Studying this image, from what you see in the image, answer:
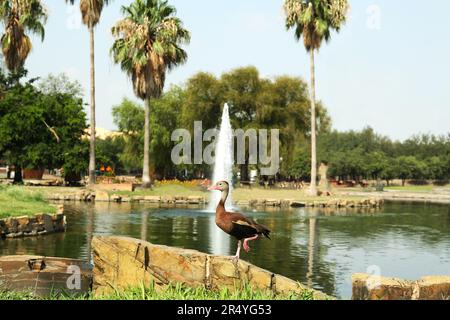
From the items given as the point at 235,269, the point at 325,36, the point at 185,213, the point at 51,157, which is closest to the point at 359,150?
the point at 325,36

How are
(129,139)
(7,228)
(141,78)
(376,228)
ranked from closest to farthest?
1. (7,228)
2. (376,228)
3. (141,78)
4. (129,139)

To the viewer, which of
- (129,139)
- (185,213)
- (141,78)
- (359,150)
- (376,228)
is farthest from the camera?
(359,150)

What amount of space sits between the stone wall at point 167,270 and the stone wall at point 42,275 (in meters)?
1.04

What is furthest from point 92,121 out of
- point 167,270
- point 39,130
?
point 167,270

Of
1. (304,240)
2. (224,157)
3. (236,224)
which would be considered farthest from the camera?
(224,157)

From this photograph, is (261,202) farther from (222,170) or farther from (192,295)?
(192,295)

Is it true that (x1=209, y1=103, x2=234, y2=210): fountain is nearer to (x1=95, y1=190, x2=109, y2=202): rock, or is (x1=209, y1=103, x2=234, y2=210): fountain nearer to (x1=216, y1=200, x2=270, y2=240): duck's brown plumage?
(x1=95, y1=190, x2=109, y2=202): rock

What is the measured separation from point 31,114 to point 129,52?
864 centimetres

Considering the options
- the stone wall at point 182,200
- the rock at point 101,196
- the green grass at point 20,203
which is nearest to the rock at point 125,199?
the stone wall at point 182,200

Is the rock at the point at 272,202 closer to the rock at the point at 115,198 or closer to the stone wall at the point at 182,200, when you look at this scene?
the stone wall at the point at 182,200

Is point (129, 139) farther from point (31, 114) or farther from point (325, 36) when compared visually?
point (325, 36)

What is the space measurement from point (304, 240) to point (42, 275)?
11141 mm

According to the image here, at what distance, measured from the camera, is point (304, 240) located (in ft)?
68.7

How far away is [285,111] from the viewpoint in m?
62.3
